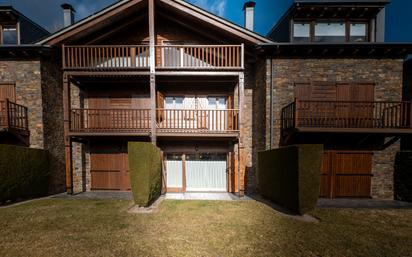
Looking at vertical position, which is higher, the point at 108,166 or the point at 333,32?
the point at 333,32

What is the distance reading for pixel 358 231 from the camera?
5895mm

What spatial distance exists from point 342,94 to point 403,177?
5093mm

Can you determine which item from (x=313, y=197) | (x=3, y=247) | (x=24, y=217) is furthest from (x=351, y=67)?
(x=24, y=217)

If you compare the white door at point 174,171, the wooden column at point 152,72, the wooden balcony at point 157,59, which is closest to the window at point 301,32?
the wooden balcony at point 157,59

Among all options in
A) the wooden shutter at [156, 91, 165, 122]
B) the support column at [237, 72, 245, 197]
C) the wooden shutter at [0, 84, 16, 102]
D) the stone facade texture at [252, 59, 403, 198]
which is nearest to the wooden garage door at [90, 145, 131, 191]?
the wooden shutter at [156, 91, 165, 122]

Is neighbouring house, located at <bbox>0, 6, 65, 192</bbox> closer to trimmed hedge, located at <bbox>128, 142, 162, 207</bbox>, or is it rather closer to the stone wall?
the stone wall

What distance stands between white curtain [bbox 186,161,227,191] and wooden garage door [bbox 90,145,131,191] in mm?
3888

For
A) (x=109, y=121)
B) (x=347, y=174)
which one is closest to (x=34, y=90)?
(x=109, y=121)

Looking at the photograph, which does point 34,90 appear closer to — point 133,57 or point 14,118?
point 14,118

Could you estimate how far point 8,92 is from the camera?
10.2 meters

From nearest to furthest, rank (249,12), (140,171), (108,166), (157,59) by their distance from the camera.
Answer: (140,171), (157,59), (108,166), (249,12)

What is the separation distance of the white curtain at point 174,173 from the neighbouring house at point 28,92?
250 inches

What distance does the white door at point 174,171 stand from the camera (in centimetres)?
1134

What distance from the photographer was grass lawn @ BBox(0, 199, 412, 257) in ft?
15.7
